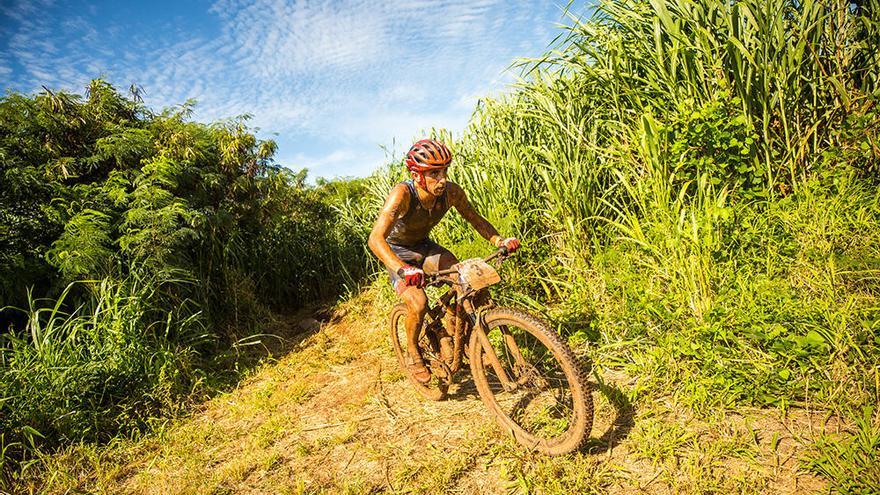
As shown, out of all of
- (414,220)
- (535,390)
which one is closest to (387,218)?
(414,220)

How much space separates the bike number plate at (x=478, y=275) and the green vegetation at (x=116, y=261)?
300 cm

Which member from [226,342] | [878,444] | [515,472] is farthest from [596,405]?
[226,342]

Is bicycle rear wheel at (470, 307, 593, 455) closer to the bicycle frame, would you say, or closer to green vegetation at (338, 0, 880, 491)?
the bicycle frame

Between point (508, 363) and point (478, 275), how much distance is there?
79cm

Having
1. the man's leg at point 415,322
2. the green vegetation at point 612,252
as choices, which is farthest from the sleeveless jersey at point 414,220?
the green vegetation at point 612,252

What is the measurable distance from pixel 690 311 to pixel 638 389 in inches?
25.6

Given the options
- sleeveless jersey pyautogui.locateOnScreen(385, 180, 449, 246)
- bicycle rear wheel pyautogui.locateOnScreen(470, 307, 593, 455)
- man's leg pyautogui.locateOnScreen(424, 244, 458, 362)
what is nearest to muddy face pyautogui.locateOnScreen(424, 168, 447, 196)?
sleeveless jersey pyautogui.locateOnScreen(385, 180, 449, 246)

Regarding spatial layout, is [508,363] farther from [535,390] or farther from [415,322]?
[415,322]

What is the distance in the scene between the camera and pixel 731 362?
2705 millimetres

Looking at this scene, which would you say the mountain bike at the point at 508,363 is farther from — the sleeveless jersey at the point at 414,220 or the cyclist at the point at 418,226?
the sleeveless jersey at the point at 414,220

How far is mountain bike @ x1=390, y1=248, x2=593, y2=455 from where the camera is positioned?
244 centimetres

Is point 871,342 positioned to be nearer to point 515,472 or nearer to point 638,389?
point 638,389

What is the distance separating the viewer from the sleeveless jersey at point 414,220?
3.20 m

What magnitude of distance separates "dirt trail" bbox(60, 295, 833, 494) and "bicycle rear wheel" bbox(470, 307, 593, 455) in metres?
0.14
